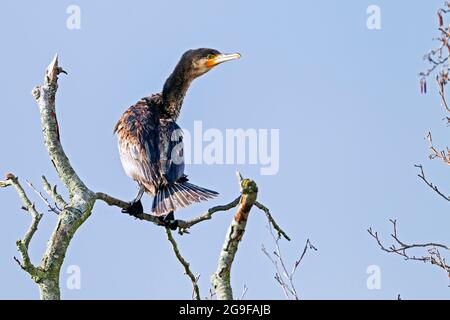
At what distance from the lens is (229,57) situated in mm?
9148

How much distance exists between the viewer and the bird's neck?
28.8ft

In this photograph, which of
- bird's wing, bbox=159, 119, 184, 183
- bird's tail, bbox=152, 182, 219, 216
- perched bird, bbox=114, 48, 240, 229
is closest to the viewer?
bird's tail, bbox=152, 182, 219, 216

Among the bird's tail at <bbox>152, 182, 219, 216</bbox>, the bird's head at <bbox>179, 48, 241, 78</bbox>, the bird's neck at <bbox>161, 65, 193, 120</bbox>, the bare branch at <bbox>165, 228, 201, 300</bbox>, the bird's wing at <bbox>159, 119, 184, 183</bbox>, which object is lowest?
the bare branch at <bbox>165, 228, 201, 300</bbox>

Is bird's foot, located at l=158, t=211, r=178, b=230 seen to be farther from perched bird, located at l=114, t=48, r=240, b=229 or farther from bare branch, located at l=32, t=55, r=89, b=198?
bare branch, located at l=32, t=55, r=89, b=198

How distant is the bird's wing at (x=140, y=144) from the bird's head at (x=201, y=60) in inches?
38.1

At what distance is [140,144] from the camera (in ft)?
25.2

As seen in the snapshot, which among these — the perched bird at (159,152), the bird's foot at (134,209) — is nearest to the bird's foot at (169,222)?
the perched bird at (159,152)

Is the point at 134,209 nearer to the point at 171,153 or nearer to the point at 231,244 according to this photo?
the point at 171,153

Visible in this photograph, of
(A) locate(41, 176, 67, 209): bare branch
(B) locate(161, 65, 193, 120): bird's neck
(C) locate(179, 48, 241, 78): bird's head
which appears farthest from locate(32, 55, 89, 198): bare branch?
(C) locate(179, 48, 241, 78): bird's head

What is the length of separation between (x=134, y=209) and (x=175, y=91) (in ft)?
7.94

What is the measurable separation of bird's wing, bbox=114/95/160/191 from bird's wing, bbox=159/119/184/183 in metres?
0.05

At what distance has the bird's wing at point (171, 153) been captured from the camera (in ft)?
→ 24.4

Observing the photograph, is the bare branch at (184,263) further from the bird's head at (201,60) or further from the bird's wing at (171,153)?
the bird's head at (201,60)

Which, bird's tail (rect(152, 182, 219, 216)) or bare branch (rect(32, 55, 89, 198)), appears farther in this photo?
bird's tail (rect(152, 182, 219, 216))
